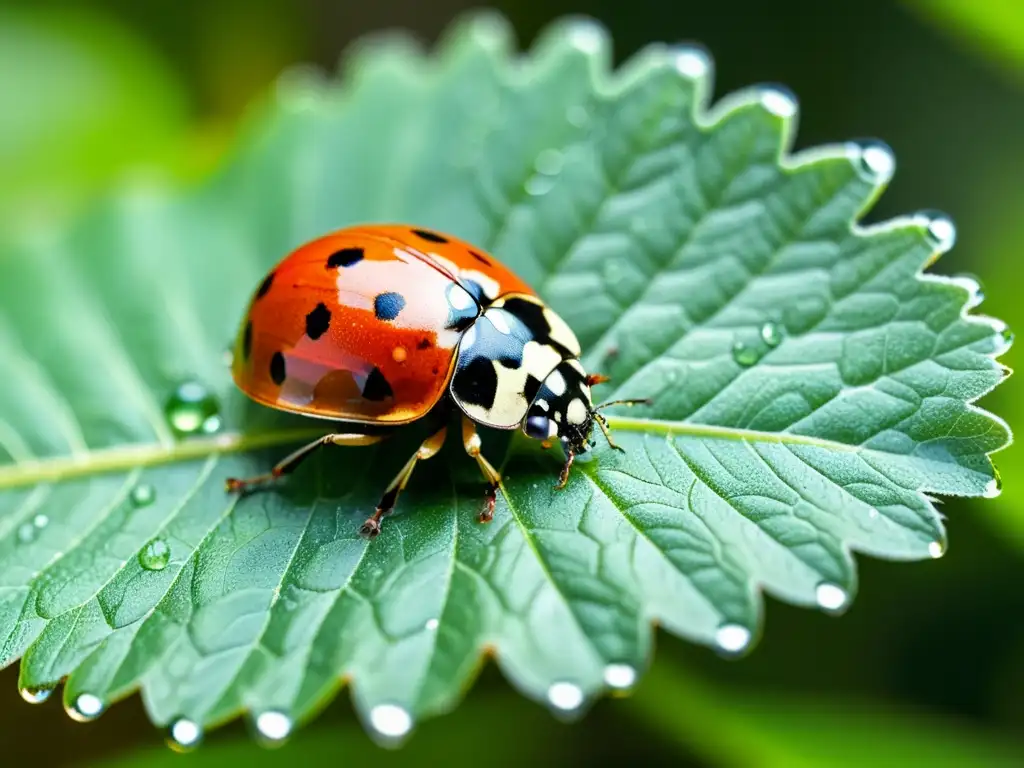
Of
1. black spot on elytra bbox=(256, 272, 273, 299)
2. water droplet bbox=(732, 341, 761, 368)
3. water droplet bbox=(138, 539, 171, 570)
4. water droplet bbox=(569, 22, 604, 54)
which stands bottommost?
water droplet bbox=(138, 539, 171, 570)

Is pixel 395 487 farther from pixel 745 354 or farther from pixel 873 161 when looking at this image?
pixel 873 161

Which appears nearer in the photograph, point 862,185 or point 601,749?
point 862,185

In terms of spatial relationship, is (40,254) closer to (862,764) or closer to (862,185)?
(862,185)

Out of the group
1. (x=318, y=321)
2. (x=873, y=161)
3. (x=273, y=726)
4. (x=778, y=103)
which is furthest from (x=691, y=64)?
(x=273, y=726)

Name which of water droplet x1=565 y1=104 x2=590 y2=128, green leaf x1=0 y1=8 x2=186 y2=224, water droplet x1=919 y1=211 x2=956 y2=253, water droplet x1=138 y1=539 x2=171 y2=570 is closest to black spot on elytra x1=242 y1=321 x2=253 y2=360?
water droplet x1=138 y1=539 x2=171 y2=570

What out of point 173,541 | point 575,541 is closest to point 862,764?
point 575,541

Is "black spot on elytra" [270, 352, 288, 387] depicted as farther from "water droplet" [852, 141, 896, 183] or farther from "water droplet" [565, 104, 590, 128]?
"water droplet" [852, 141, 896, 183]

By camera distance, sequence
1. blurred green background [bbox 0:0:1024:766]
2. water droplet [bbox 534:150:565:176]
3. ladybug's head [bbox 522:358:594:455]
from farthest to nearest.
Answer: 1. water droplet [bbox 534:150:565:176]
2. blurred green background [bbox 0:0:1024:766]
3. ladybug's head [bbox 522:358:594:455]
